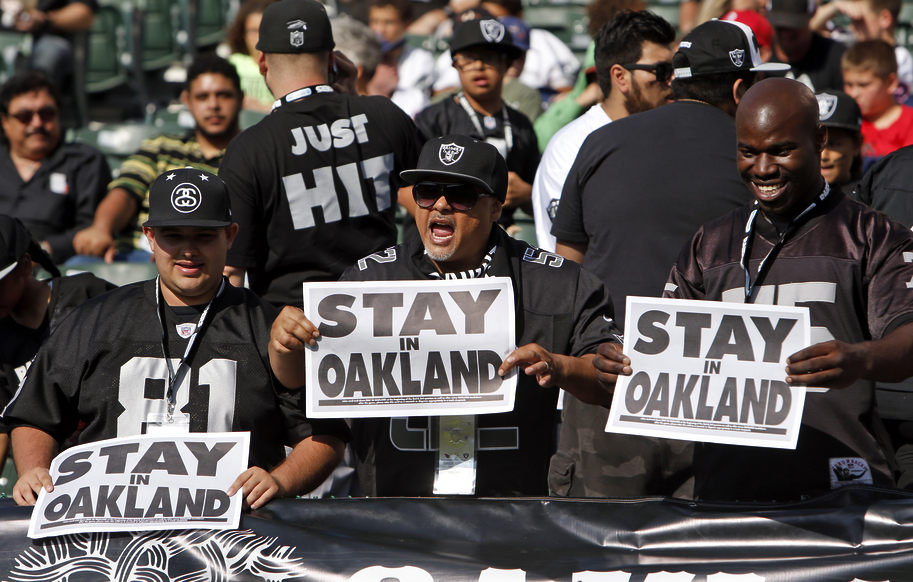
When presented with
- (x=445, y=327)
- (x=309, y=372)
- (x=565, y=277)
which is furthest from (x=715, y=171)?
(x=309, y=372)

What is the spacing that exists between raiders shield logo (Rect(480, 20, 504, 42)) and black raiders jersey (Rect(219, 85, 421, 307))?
146 centimetres

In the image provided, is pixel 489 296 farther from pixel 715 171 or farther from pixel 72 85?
pixel 72 85

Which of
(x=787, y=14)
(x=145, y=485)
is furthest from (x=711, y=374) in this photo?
(x=787, y=14)

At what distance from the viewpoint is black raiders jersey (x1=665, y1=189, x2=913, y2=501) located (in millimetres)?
2855

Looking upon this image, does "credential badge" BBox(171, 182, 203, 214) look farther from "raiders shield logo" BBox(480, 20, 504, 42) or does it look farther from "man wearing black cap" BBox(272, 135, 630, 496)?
"raiders shield logo" BBox(480, 20, 504, 42)

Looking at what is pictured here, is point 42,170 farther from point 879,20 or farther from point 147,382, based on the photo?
point 879,20

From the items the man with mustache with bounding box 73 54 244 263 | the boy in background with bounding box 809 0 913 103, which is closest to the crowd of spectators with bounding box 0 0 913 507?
the man with mustache with bounding box 73 54 244 263

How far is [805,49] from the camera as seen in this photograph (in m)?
7.07

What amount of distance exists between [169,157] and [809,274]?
14.0ft

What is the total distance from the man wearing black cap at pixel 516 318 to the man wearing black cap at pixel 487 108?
2.17 metres

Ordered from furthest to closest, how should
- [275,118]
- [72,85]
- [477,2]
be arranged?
1. [72,85]
2. [477,2]
3. [275,118]

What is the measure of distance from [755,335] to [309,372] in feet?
4.22

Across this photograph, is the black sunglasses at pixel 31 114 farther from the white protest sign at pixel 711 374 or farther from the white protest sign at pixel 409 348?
the white protest sign at pixel 711 374

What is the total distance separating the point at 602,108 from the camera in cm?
456
